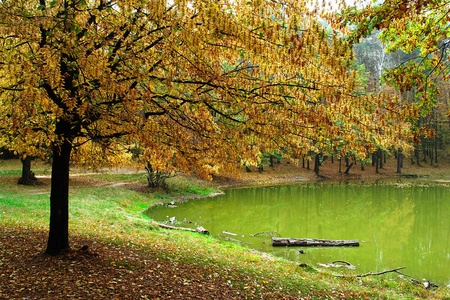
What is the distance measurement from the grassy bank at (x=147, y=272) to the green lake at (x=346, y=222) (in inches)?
74.2

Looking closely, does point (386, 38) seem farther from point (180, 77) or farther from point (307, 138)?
point (180, 77)

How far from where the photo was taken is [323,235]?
43.7ft

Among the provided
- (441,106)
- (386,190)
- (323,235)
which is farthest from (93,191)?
(441,106)

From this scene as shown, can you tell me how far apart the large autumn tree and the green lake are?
6221 millimetres

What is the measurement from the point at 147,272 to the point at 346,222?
12.8 meters

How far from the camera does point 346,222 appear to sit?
622 inches

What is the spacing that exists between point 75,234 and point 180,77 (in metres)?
5.52

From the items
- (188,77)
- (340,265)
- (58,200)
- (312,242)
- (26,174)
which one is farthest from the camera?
(26,174)

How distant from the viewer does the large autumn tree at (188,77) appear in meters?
4.24

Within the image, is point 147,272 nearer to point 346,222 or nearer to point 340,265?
point 340,265

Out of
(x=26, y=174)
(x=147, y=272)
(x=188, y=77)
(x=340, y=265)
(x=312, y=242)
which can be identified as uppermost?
(x=188, y=77)

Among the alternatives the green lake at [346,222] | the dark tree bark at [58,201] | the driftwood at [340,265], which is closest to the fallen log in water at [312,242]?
the green lake at [346,222]

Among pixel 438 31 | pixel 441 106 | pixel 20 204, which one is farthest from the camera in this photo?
pixel 441 106

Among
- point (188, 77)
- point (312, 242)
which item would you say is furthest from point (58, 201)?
point (312, 242)
